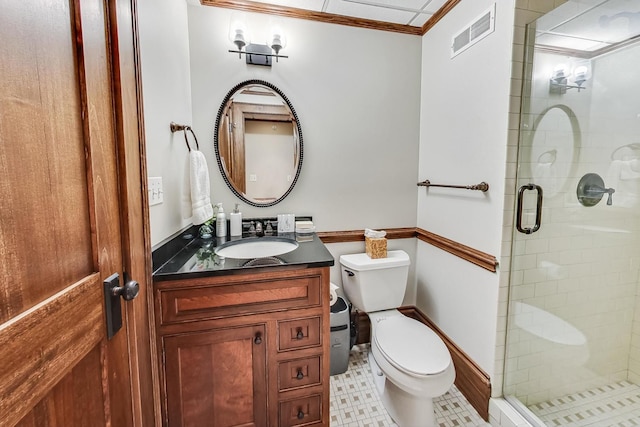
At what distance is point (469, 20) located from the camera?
5.05 feet

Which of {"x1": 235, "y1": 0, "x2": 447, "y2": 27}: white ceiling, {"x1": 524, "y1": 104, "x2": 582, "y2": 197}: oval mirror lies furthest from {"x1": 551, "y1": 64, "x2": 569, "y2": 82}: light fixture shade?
{"x1": 235, "y1": 0, "x2": 447, "y2": 27}: white ceiling

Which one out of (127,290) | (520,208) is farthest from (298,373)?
(520,208)

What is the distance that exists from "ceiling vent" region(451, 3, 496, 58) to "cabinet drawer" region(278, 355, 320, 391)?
5.83ft

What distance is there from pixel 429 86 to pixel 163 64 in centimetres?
161

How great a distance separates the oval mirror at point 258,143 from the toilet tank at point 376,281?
0.67 m

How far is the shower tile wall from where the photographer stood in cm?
137

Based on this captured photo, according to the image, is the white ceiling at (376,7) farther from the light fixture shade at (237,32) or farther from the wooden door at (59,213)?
the wooden door at (59,213)

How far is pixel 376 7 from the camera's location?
1.73 m

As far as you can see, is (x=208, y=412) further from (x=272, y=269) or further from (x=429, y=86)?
(x=429, y=86)

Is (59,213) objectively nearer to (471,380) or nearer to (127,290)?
(127,290)

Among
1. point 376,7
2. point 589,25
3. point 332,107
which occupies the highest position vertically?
point 376,7

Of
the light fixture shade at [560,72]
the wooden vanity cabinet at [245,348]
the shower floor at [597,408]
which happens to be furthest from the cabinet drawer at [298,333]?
the light fixture shade at [560,72]

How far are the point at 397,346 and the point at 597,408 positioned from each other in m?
1.11

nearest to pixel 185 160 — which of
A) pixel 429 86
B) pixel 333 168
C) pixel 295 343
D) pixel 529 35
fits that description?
pixel 333 168
